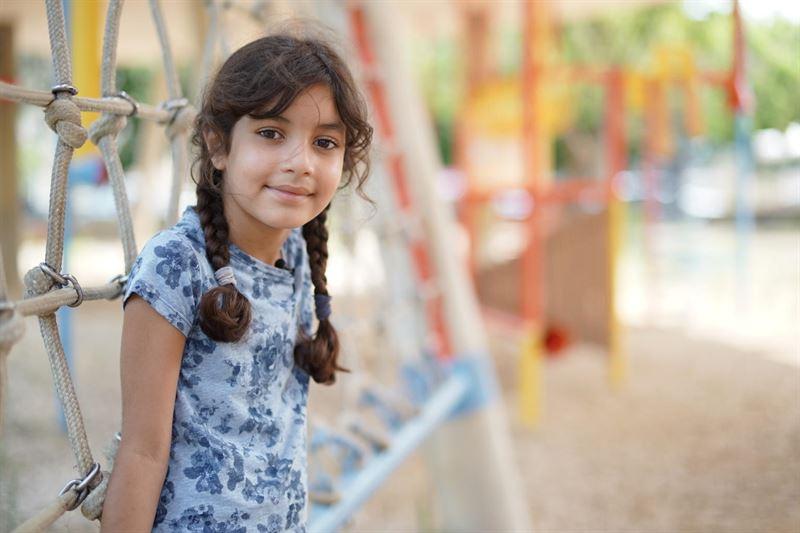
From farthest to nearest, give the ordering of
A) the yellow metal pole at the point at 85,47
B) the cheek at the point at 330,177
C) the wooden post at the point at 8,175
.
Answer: the wooden post at the point at 8,175
the yellow metal pole at the point at 85,47
the cheek at the point at 330,177

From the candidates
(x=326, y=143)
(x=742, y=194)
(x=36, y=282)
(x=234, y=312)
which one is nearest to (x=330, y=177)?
(x=326, y=143)

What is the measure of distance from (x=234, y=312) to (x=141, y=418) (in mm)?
107

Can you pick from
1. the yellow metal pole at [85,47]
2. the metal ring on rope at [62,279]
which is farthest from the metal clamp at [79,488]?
the yellow metal pole at [85,47]

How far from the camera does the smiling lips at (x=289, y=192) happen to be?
0.72m

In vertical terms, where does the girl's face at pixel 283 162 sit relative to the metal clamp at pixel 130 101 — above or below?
below

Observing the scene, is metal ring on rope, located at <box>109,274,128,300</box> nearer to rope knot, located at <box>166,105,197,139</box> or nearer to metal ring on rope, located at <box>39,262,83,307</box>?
metal ring on rope, located at <box>39,262,83,307</box>

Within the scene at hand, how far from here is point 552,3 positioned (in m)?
4.59

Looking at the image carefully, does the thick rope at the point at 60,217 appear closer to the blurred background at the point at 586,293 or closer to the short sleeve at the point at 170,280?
the short sleeve at the point at 170,280

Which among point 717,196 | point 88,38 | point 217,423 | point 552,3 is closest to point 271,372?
point 217,423

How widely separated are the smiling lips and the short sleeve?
8 cm

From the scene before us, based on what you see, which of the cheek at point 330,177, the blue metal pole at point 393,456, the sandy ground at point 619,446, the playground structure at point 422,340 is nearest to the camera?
the cheek at point 330,177

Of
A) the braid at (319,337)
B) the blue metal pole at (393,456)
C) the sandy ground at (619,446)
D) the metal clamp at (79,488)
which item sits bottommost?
the sandy ground at (619,446)

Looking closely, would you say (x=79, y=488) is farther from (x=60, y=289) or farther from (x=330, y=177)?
(x=330, y=177)

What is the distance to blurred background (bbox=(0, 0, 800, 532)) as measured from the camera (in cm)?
199
